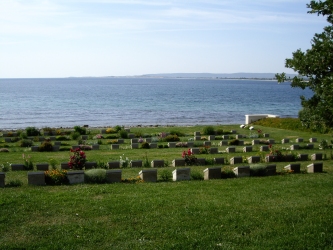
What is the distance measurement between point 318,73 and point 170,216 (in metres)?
4.27

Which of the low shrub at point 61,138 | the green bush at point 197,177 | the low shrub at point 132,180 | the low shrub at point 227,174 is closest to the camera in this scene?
the low shrub at point 132,180

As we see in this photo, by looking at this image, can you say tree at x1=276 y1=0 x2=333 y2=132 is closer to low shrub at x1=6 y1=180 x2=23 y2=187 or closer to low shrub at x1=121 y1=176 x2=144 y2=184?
low shrub at x1=121 y1=176 x2=144 y2=184

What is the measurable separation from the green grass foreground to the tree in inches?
84.7

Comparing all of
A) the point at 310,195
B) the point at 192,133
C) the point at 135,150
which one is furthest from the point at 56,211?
the point at 192,133

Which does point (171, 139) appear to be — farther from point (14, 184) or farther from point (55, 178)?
point (14, 184)

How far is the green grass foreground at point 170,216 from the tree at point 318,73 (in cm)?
215

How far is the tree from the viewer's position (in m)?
8.18

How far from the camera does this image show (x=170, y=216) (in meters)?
8.96

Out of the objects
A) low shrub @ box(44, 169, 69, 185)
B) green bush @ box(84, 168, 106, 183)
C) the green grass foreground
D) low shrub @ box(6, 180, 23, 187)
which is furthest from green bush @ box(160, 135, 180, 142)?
low shrub @ box(6, 180, 23, 187)

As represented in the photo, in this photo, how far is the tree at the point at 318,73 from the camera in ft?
26.8

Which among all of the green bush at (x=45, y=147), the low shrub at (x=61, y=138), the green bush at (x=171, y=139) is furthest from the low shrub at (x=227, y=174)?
the low shrub at (x=61, y=138)

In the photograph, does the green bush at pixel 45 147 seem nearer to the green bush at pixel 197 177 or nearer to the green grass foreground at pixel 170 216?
the green grass foreground at pixel 170 216

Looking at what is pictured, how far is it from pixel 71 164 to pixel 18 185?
3.50 metres

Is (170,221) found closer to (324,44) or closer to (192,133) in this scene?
(324,44)
